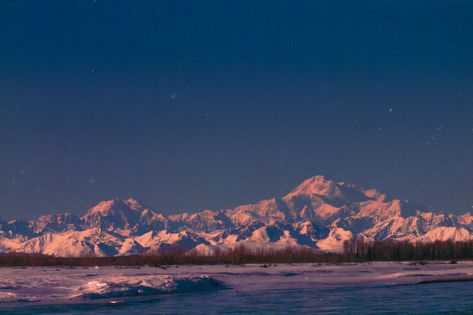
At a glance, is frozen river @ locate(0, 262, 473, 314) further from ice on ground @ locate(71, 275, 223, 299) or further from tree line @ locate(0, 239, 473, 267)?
tree line @ locate(0, 239, 473, 267)

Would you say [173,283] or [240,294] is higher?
[173,283]

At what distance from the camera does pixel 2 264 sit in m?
92.4

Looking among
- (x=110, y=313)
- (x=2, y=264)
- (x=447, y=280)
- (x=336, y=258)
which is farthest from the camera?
(x=336, y=258)

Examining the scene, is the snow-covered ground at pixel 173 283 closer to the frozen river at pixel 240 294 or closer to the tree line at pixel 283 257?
the frozen river at pixel 240 294

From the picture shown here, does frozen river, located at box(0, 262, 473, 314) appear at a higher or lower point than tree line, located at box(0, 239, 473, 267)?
lower

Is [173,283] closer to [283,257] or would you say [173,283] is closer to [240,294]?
[240,294]

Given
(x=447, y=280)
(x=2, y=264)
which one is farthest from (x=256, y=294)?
(x=2, y=264)

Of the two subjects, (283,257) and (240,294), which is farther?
(283,257)

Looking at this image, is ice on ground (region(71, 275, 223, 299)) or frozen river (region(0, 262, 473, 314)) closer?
frozen river (region(0, 262, 473, 314))

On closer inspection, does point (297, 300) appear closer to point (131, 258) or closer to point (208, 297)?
point (208, 297)

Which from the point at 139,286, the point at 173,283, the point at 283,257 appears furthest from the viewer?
the point at 283,257

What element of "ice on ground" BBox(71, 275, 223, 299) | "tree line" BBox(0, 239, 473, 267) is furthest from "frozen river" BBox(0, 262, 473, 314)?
"tree line" BBox(0, 239, 473, 267)

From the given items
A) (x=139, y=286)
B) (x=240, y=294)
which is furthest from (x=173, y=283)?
(x=240, y=294)

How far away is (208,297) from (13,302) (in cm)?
1170
